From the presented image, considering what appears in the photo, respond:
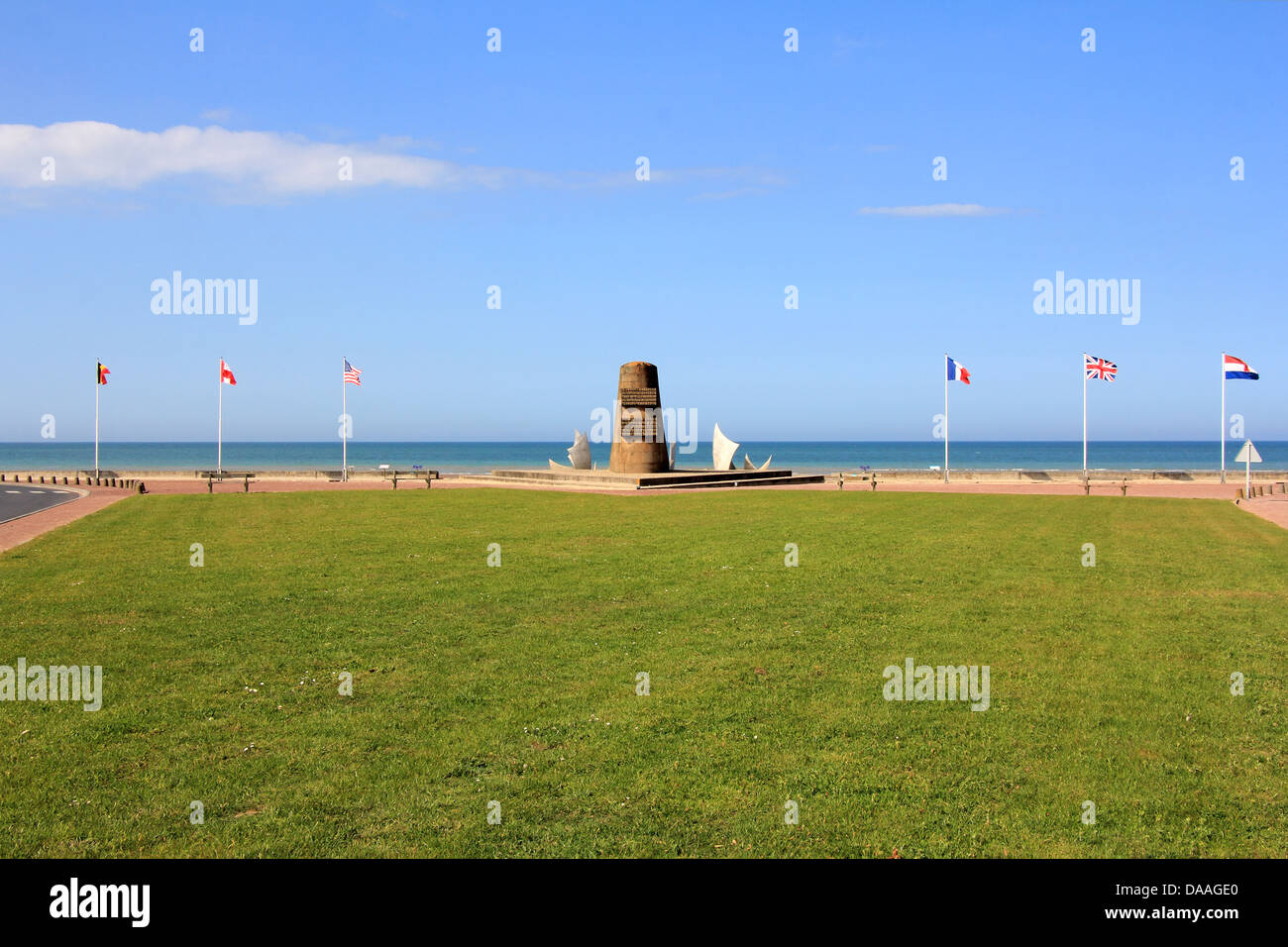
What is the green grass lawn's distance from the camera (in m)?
5.03

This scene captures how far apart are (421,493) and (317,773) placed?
98.7 ft

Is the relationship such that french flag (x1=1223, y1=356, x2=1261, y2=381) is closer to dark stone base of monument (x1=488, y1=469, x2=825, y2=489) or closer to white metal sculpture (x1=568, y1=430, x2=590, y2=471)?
dark stone base of monument (x1=488, y1=469, x2=825, y2=489)

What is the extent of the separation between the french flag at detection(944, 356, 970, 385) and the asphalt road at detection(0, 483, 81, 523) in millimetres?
39903

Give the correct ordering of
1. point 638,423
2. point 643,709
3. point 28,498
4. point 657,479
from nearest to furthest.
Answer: point 643,709 < point 28,498 < point 657,479 < point 638,423

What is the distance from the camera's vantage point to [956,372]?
157 feet

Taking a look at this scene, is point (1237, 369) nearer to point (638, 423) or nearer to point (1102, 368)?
point (1102, 368)

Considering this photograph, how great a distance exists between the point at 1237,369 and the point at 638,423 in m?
26.3

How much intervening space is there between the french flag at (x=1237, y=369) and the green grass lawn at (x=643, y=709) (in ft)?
95.3

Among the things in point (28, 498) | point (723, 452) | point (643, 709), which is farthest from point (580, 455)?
point (643, 709)

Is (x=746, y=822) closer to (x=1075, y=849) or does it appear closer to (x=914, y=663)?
(x=1075, y=849)

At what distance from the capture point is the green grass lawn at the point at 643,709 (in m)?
5.03

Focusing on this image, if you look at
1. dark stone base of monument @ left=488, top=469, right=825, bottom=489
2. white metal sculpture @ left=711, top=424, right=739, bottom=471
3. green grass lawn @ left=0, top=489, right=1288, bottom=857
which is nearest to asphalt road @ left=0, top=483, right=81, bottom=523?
green grass lawn @ left=0, top=489, right=1288, bottom=857
